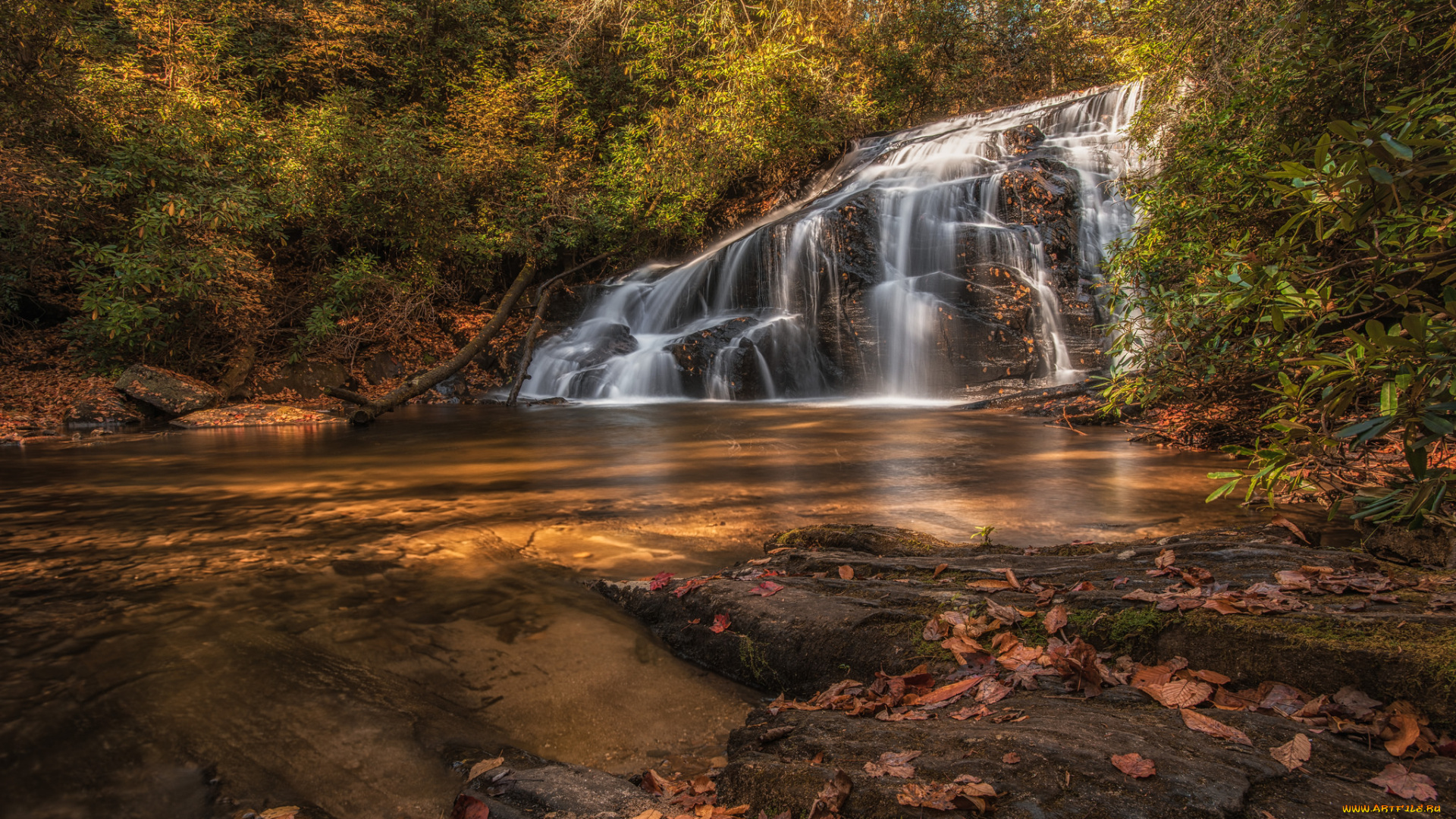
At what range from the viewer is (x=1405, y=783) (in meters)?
1.45

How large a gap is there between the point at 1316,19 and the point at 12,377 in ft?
63.0

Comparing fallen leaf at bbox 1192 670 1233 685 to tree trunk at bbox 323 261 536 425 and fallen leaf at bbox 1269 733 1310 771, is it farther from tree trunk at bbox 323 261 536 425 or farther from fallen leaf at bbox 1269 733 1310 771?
tree trunk at bbox 323 261 536 425

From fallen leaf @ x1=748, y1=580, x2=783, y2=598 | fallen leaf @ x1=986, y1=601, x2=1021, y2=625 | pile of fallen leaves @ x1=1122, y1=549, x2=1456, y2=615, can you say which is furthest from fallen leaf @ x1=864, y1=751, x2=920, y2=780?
fallen leaf @ x1=748, y1=580, x2=783, y2=598

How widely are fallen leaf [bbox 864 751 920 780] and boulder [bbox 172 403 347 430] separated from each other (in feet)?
40.9

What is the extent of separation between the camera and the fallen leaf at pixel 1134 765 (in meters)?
1.54

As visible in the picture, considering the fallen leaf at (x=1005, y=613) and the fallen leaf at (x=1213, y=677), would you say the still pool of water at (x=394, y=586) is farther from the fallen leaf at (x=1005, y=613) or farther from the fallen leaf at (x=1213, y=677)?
the fallen leaf at (x=1213, y=677)

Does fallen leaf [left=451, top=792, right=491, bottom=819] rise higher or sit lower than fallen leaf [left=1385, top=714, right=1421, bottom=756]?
lower

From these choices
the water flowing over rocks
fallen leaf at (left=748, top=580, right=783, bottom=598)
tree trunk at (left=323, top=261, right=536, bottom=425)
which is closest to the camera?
the water flowing over rocks

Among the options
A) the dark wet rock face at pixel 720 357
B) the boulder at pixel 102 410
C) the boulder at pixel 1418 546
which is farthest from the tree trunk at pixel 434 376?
the boulder at pixel 1418 546

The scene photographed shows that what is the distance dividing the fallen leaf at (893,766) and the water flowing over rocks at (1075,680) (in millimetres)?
15

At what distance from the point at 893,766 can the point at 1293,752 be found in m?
0.89

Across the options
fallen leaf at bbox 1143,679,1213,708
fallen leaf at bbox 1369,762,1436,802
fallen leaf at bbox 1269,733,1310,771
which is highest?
fallen leaf at bbox 1369,762,1436,802

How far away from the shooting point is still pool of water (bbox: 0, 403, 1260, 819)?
225 centimetres

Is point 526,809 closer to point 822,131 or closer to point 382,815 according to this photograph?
point 382,815
